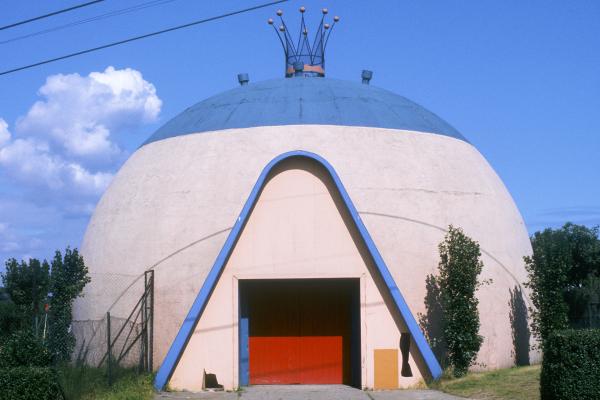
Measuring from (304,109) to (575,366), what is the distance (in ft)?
33.0

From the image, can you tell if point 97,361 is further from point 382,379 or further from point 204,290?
point 382,379

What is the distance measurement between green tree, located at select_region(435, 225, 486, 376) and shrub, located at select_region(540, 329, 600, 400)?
14.8 ft

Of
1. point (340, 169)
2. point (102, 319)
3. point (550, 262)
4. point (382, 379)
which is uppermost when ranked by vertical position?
point (340, 169)

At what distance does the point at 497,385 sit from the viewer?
50.8 feet

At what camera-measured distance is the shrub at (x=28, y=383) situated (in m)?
12.3

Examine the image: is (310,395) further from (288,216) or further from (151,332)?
(151,332)

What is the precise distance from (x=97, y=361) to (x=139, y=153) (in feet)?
19.8

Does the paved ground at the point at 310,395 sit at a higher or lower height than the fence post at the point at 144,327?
lower

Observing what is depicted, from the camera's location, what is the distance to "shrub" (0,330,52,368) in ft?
43.8

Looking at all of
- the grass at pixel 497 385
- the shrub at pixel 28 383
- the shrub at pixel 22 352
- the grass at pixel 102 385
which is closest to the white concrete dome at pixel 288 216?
the grass at pixel 497 385

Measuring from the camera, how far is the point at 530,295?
Result: 62.5 ft

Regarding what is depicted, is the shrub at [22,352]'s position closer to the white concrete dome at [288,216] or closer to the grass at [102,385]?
the grass at [102,385]

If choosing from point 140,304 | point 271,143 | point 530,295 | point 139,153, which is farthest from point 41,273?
point 530,295

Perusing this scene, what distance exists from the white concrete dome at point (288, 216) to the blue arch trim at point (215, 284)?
31 centimetres
